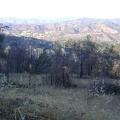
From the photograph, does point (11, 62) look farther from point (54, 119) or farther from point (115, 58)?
point (54, 119)

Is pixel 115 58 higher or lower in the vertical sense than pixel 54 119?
lower

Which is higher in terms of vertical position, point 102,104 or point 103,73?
point 102,104

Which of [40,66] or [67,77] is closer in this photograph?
[67,77]

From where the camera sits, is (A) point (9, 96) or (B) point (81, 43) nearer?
(A) point (9, 96)

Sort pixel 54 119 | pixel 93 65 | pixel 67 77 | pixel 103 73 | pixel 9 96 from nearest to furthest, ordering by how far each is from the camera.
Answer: pixel 54 119 < pixel 9 96 < pixel 67 77 < pixel 103 73 < pixel 93 65

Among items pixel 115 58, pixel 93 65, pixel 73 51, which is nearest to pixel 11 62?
pixel 73 51

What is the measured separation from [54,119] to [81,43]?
4818 centimetres

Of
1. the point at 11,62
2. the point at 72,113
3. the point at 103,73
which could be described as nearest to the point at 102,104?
the point at 72,113

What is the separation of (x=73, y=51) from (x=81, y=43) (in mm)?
2018

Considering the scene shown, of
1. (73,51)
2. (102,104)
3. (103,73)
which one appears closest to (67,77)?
(103,73)

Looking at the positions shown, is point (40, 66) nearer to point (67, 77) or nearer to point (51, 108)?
point (67, 77)

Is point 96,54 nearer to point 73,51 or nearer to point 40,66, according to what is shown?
point 73,51

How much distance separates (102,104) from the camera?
14.2 ft

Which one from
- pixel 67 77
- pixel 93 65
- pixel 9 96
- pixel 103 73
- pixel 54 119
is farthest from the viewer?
pixel 93 65
